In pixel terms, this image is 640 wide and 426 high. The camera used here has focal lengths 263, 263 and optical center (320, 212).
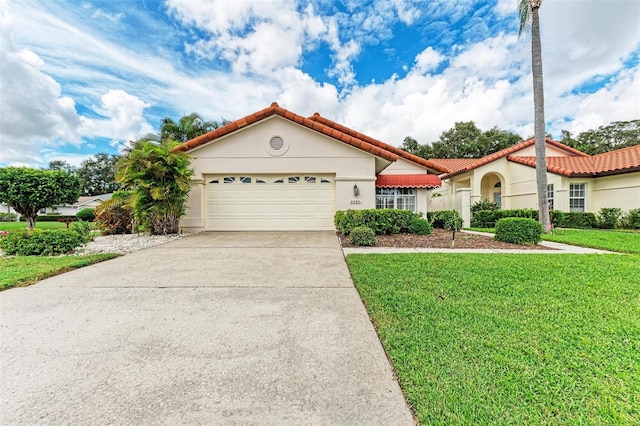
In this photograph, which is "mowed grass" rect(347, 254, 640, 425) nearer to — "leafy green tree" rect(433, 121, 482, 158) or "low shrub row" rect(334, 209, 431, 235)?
"low shrub row" rect(334, 209, 431, 235)

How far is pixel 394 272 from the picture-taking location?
5.38 m

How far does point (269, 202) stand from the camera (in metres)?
12.6

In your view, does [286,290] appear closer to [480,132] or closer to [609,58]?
[609,58]

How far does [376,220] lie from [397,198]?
15.5 feet

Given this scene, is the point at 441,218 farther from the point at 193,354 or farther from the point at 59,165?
the point at 59,165

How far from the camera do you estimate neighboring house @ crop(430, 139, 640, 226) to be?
50.2 feet

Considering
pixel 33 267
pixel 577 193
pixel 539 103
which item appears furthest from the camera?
pixel 577 193

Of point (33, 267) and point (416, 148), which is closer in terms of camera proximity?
point (33, 267)

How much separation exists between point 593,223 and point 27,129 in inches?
1581

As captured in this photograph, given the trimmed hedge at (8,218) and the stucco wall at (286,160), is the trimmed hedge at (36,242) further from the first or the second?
the trimmed hedge at (8,218)

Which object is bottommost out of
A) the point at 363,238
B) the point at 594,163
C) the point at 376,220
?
the point at 363,238

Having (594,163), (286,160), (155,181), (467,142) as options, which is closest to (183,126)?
(155,181)

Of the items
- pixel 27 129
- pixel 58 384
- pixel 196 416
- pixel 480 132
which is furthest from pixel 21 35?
pixel 480 132

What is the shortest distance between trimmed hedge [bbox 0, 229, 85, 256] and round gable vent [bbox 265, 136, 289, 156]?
306 inches
